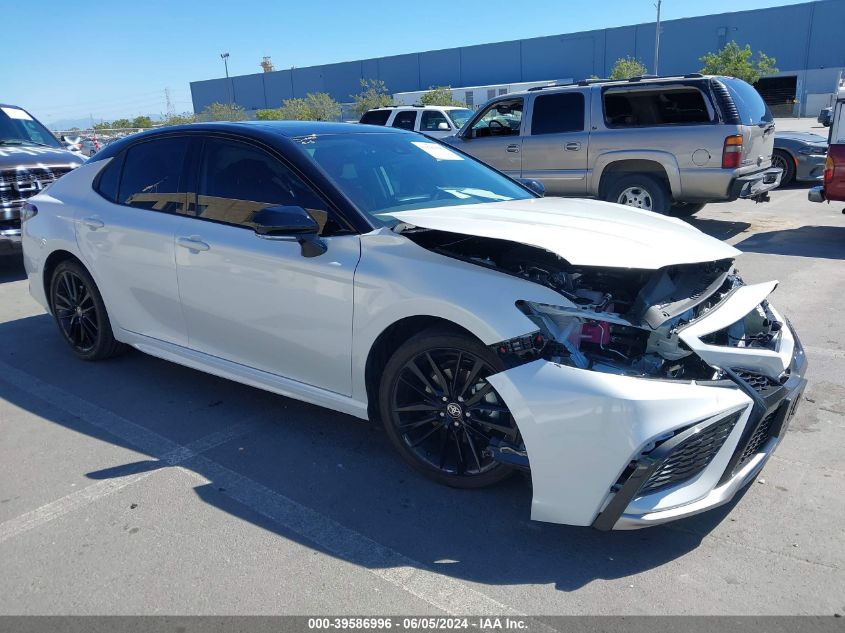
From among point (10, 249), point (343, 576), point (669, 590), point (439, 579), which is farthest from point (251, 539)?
point (10, 249)

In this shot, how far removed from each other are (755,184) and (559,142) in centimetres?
277

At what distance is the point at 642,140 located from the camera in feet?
30.7

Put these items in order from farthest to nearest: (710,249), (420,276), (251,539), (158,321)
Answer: (158,321), (710,249), (420,276), (251,539)

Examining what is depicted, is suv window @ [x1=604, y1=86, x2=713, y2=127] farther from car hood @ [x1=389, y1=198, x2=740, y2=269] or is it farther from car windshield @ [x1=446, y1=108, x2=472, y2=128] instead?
car windshield @ [x1=446, y1=108, x2=472, y2=128]

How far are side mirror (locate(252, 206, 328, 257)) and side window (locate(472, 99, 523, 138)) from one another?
790 cm

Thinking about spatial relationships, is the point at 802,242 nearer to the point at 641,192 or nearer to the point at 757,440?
the point at 641,192

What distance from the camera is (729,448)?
2658 millimetres

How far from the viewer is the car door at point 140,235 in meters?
4.28

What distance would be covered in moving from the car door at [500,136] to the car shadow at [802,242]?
3.61m

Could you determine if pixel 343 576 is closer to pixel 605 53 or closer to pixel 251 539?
pixel 251 539

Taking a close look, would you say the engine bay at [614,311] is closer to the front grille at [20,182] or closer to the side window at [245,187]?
the side window at [245,187]

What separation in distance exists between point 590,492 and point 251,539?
1.47 metres

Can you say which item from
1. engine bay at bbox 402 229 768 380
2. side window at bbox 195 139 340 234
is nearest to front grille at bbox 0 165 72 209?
side window at bbox 195 139 340 234

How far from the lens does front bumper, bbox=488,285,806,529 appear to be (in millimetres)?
2529
